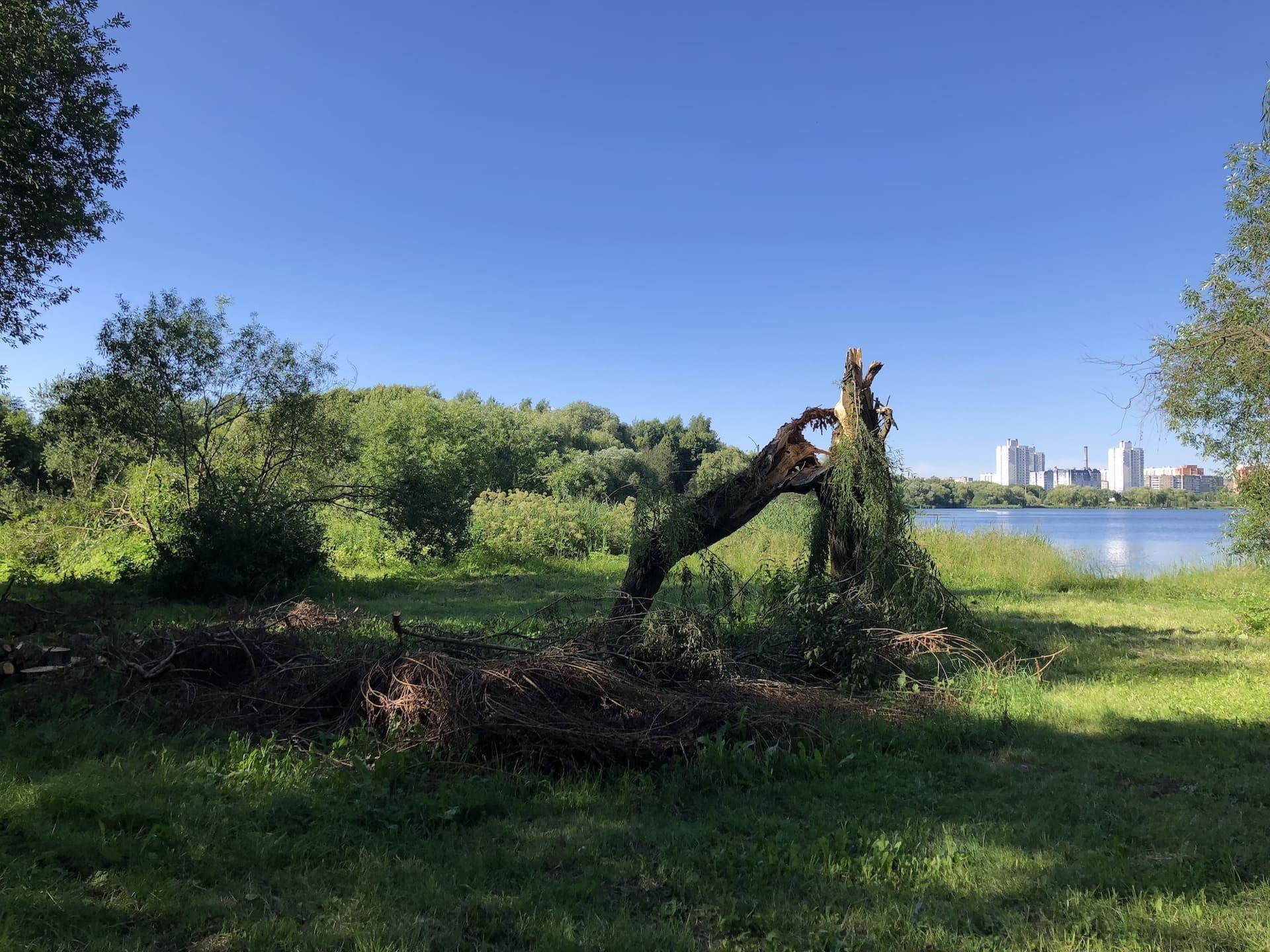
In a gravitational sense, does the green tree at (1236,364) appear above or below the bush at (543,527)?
above

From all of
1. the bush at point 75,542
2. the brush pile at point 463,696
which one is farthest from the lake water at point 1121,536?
the bush at point 75,542

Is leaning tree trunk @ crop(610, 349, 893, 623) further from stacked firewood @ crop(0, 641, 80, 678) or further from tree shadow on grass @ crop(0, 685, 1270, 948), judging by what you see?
stacked firewood @ crop(0, 641, 80, 678)

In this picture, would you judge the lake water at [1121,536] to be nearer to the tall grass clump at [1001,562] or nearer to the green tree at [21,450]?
the tall grass clump at [1001,562]

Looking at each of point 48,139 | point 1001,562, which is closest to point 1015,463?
point 1001,562

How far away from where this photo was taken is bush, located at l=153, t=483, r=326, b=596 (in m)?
11.3

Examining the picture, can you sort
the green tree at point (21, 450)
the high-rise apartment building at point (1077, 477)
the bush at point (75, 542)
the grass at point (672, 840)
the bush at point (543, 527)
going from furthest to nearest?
the high-rise apartment building at point (1077, 477) → the green tree at point (21, 450) → the bush at point (543, 527) → the bush at point (75, 542) → the grass at point (672, 840)

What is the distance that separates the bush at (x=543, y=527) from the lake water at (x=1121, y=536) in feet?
29.8

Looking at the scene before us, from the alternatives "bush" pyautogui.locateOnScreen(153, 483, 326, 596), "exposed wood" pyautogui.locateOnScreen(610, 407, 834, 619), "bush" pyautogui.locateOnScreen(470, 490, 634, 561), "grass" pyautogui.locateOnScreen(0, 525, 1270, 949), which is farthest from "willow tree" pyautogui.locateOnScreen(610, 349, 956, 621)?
"bush" pyautogui.locateOnScreen(470, 490, 634, 561)

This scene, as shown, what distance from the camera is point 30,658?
19.6ft

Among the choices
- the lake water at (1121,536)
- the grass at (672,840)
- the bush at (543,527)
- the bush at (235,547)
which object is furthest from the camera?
the bush at (543,527)

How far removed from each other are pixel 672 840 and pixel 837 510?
467cm

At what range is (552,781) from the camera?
4.43m

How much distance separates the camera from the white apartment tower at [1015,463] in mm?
77375

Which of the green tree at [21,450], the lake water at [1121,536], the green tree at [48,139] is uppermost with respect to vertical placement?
the green tree at [48,139]
